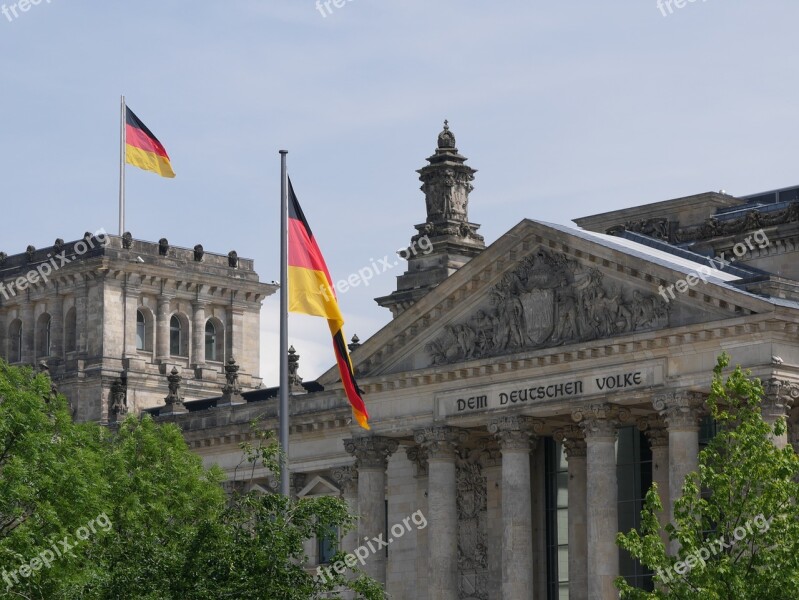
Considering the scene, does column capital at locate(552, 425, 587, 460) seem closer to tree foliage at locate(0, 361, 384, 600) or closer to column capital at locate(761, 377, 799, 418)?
tree foliage at locate(0, 361, 384, 600)

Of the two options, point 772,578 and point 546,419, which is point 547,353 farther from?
point 772,578

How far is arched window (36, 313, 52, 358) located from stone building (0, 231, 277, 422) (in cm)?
5

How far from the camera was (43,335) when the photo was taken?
411 ft

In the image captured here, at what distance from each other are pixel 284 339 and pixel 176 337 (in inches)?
2702

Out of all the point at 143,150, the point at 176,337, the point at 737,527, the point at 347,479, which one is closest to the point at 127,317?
the point at 176,337

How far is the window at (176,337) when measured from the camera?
414 feet

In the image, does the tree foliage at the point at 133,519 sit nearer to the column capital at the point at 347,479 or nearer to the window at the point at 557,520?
the column capital at the point at 347,479

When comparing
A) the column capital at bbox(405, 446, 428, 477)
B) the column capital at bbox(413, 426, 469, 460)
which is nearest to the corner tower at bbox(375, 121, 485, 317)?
the column capital at bbox(405, 446, 428, 477)

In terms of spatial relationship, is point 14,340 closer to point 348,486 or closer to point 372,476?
point 348,486

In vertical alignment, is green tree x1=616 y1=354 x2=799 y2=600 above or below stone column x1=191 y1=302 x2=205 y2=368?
below

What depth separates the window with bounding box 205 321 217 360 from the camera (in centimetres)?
12850

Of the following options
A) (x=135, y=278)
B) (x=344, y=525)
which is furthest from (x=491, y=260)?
(x=135, y=278)

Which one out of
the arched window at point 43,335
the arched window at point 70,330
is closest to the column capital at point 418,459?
the arched window at point 70,330

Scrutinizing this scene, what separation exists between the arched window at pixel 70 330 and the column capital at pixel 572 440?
46.8 metres
